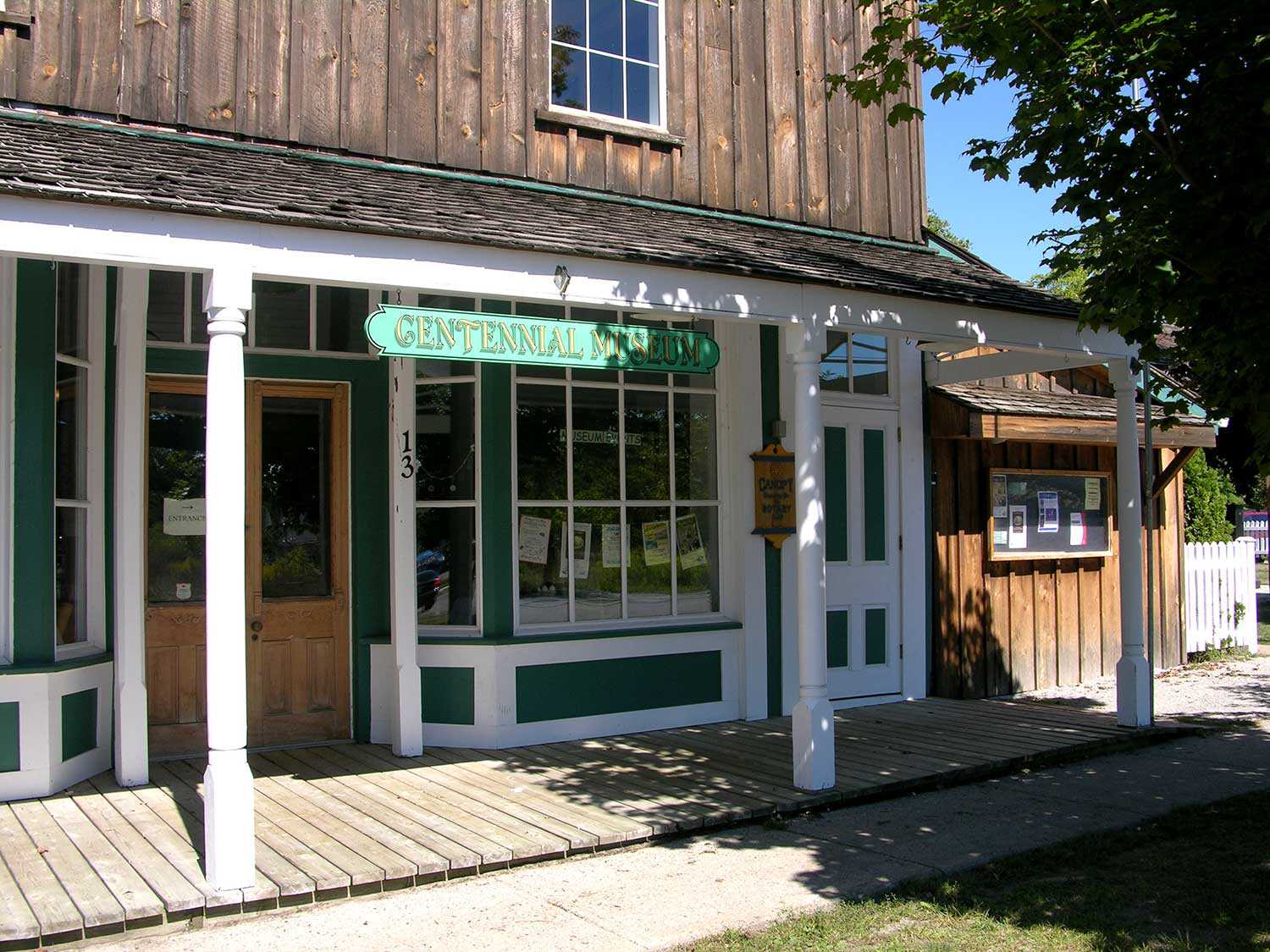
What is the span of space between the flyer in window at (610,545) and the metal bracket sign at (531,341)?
192 cm

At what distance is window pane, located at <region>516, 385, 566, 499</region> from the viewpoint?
25.5 feet

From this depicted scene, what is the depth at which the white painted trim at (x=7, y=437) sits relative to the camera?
620 cm

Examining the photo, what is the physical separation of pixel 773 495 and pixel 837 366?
136cm

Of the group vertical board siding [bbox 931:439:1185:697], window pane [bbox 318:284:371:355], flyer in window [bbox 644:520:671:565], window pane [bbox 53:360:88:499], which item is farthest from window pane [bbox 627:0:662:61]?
window pane [bbox 53:360:88:499]

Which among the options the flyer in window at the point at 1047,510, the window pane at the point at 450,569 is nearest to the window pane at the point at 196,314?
the window pane at the point at 450,569

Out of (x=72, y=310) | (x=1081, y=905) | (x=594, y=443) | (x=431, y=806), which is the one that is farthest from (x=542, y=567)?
(x=1081, y=905)

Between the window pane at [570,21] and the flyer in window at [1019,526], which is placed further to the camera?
the flyer in window at [1019,526]

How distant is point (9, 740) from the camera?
6.09 m

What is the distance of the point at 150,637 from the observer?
696 centimetres

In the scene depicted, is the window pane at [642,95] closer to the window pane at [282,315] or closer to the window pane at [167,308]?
the window pane at [282,315]

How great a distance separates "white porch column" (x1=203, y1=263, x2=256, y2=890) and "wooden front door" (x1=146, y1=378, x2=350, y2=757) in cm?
220

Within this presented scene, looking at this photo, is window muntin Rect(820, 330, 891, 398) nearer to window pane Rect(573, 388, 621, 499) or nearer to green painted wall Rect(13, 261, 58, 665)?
window pane Rect(573, 388, 621, 499)

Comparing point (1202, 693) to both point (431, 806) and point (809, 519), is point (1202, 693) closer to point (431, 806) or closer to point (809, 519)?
point (809, 519)

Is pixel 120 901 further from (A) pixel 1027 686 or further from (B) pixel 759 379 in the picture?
(A) pixel 1027 686
